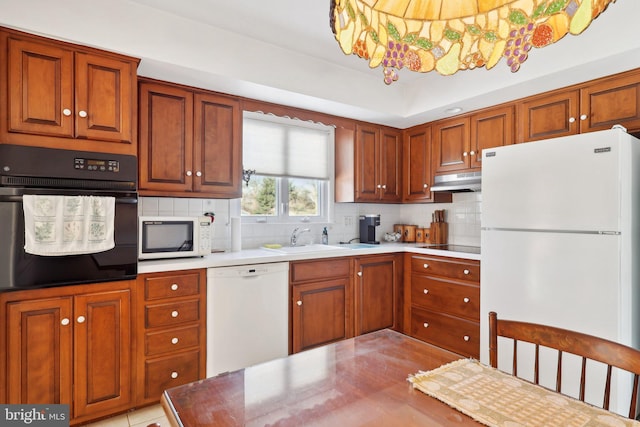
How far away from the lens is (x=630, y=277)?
6.13ft

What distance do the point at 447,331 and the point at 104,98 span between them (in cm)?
307

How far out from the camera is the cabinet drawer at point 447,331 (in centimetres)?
277

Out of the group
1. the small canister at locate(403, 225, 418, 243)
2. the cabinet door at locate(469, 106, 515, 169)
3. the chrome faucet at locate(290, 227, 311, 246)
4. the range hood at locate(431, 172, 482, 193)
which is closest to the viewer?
the cabinet door at locate(469, 106, 515, 169)

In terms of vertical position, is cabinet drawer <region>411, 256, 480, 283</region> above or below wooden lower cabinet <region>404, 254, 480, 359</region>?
above

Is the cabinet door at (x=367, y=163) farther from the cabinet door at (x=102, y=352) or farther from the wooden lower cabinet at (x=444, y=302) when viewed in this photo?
the cabinet door at (x=102, y=352)

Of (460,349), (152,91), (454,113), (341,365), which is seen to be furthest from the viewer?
(454,113)

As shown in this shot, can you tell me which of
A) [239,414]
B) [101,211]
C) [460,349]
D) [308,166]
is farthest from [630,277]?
[101,211]

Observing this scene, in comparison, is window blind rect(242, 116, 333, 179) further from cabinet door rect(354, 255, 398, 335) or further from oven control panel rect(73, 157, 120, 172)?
oven control panel rect(73, 157, 120, 172)

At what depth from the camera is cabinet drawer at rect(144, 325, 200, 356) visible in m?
2.14

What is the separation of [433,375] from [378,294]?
2.28 m

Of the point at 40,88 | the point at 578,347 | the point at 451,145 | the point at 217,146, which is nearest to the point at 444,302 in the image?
the point at 451,145

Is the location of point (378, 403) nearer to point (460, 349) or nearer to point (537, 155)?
point (537, 155)

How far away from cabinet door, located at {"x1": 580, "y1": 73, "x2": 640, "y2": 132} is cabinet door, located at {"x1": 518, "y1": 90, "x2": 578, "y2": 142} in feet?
0.20

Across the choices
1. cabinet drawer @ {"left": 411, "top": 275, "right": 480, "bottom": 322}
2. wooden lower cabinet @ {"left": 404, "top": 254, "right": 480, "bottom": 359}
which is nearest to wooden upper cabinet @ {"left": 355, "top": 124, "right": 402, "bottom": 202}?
wooden lower cabinet @ {"left": 404, "top": 254, "right": 480, "bottom": 359}
